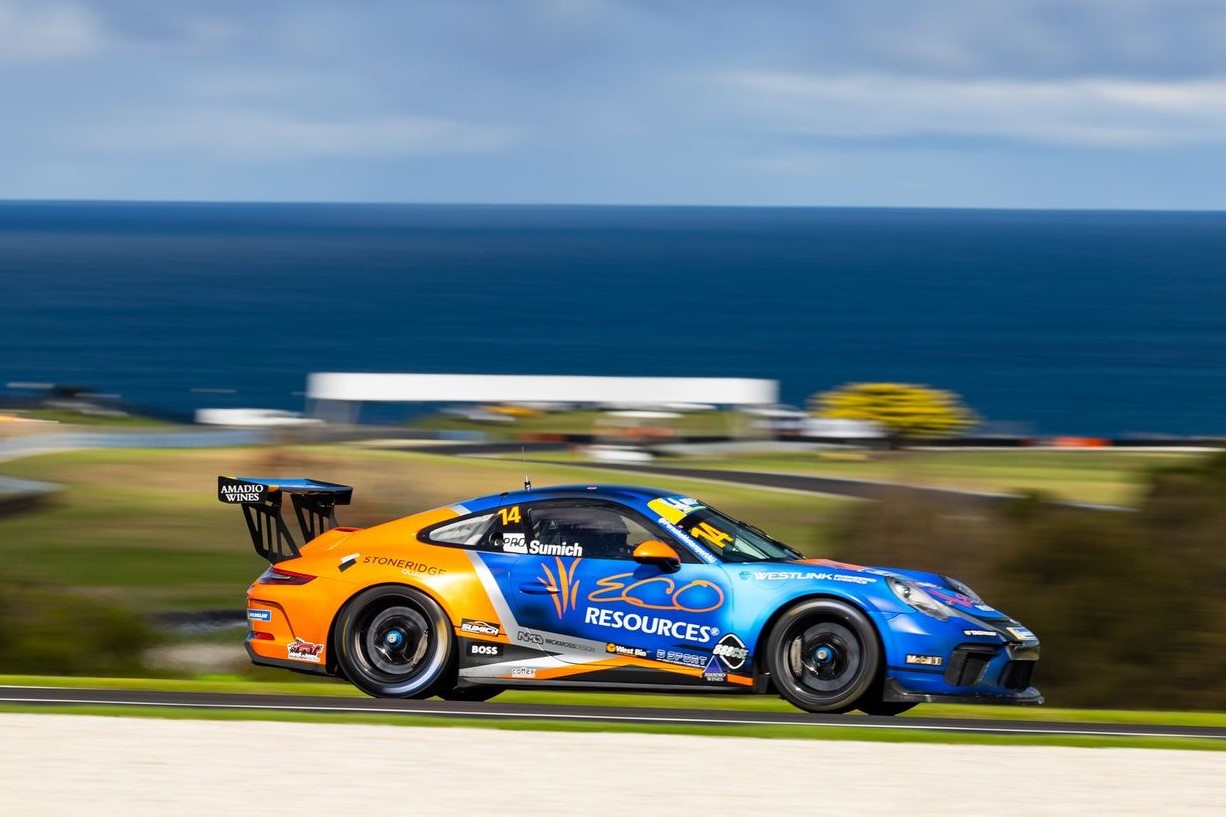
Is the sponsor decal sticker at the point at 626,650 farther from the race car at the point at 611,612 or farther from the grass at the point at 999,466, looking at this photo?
the grass at the point at 999,466

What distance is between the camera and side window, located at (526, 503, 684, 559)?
9.25m

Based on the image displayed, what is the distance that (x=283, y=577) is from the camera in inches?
380

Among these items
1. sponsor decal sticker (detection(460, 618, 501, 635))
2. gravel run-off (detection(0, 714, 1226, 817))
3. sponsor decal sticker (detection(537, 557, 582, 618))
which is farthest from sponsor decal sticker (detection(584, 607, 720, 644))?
gravel run-off (detection(0, 714, 1226, 817))

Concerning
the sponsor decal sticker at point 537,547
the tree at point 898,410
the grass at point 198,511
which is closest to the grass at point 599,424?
the grass at point 198,511

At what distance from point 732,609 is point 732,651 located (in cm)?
23

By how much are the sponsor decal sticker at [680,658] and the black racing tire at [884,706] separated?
35.7 inches

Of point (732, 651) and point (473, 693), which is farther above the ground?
point (732, 651)

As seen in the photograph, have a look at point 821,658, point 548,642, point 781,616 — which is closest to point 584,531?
point 548,642

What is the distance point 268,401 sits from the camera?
95.5 metres

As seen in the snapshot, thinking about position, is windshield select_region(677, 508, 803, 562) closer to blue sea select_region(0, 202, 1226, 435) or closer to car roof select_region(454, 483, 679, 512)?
car roof select_region(454, 483, 679, 512)

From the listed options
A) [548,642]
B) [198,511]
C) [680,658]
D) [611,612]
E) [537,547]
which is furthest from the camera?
[198,511]

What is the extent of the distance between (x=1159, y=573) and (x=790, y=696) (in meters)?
5.93

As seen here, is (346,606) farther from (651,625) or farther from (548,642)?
(651,625)

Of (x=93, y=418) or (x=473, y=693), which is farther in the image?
(x=93, y=418)
